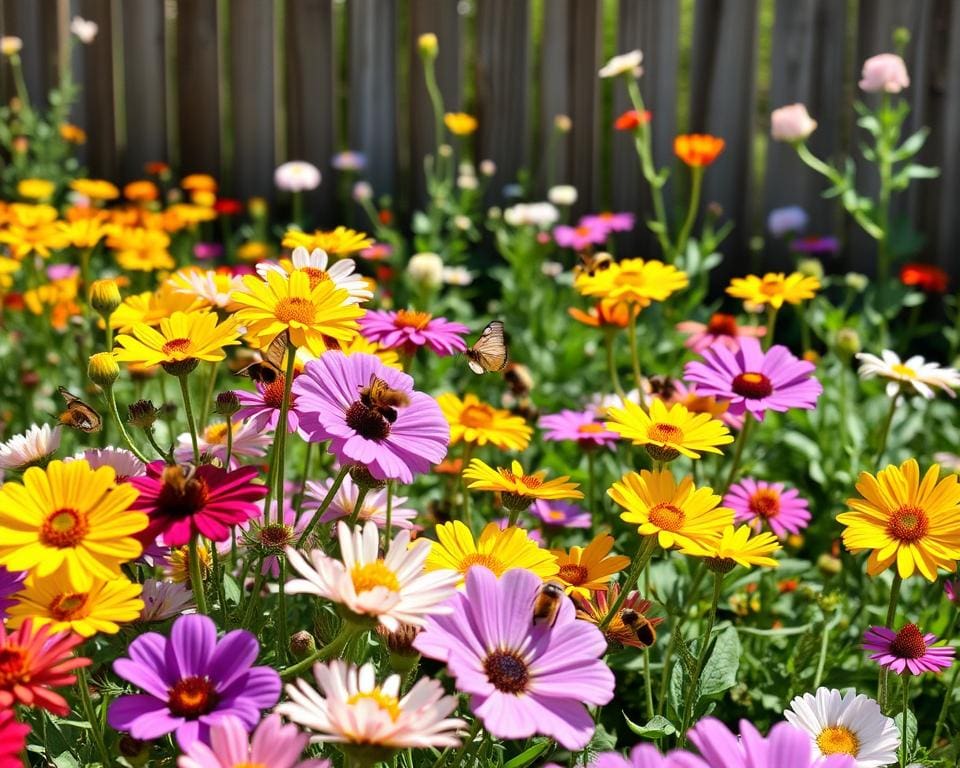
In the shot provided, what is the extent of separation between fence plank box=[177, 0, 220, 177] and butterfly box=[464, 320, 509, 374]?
3.26 meters

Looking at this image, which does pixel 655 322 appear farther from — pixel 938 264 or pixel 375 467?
pixel 375 467

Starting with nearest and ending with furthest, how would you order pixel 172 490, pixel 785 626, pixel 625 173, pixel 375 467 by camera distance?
pixel 172 490
pixel 375 467
pixel 785 626
pixel 625 173

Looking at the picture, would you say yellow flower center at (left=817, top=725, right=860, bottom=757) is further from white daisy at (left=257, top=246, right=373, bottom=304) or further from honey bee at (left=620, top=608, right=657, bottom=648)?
white daisy at (left=257, top=246, right=373, bottom=304)

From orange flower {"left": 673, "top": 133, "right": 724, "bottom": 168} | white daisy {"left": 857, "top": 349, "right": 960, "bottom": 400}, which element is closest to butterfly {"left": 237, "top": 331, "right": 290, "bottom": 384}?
white daisy {"left": 857, "top": 349, "right": 960, "bottom": 400}

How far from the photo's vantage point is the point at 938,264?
11.2ft

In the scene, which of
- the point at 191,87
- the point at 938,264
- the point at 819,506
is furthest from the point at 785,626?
the point at 191,87

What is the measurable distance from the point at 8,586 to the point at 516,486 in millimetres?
464

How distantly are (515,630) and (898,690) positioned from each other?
2.28 ft

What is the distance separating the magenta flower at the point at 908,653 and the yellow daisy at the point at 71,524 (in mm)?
716

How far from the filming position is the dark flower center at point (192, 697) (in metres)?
0.72

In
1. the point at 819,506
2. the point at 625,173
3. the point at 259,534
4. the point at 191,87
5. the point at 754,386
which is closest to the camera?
the point at 259,534

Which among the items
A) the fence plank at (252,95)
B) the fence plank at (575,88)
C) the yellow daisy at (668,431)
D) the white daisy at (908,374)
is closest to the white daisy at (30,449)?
the yellow daisy at (668,431)

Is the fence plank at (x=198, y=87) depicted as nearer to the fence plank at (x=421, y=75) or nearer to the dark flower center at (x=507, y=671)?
the fence plank at (x=421, y=75)

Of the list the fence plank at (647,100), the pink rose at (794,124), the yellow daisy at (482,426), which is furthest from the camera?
the fence plank at (647,100)
